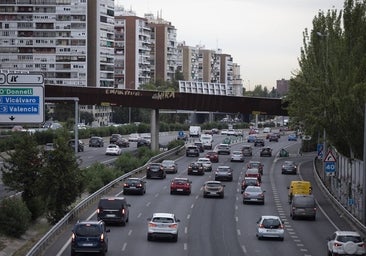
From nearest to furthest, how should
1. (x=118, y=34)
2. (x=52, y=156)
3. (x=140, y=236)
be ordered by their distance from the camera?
1. (x=140, y=236)
2. (x=52, y=156)
3. (x=118, y=34)

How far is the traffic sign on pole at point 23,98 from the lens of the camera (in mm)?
30406

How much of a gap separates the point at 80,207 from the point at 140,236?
7.93 meters

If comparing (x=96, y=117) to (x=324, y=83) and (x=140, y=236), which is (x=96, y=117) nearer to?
(x=324, y=83)

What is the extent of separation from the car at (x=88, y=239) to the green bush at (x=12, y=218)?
7.66 meters

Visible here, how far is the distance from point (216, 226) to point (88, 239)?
494 inches

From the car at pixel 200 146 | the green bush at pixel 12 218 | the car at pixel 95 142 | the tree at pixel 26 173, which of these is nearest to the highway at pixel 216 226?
the green bush at pixel 12 218

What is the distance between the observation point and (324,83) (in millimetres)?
59094

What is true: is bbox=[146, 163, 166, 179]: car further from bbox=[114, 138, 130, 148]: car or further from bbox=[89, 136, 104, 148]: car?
bbox=[114, 138, 130, 148]: car

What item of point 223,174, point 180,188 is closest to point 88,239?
point 180,188

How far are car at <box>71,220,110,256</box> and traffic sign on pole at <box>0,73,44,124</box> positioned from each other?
4303mm

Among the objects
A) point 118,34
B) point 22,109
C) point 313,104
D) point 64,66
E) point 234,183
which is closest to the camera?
point 22,109

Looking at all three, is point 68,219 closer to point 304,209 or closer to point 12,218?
point 12,218

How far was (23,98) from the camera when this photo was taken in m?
30.4

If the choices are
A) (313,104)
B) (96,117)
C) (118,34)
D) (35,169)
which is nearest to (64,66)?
(96,117)
